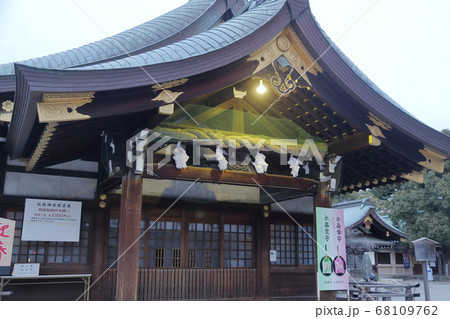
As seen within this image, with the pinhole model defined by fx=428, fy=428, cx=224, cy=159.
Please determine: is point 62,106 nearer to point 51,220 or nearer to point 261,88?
point 261,88

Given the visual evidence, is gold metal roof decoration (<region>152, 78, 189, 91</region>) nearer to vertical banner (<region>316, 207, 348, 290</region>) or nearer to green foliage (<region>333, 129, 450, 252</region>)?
vertical banner (<region>316, 207, 348, 290</region>)

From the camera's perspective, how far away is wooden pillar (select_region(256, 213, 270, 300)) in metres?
10.9

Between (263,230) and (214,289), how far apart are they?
6.55ft

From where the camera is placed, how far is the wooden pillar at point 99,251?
29.7ft

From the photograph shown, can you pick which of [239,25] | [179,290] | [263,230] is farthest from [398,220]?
[239,25]

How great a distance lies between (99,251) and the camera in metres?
9.23

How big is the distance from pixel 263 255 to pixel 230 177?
389 cm

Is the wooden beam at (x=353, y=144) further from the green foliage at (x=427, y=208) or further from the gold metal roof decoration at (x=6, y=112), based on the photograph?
the green foliage at (x=427, y=208)

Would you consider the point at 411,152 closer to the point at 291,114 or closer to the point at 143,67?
the point at 291,114

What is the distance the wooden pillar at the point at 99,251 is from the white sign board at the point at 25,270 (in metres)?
1.14

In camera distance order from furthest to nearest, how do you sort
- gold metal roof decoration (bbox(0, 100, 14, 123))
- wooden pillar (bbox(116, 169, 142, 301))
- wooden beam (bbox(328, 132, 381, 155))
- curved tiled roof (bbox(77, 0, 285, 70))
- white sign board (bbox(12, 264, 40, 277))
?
white sign board (bbox(12, 264, 40, 277)) < wooden beam (bbox(328, 132, 381, 155)) < gold metal roof decoration (bbox(0, 100, 14, 123)) < wooden pillar (bbox(116, 169, 142, 301)) < curved tiled roof (bbox(77, 0, 285, 70))

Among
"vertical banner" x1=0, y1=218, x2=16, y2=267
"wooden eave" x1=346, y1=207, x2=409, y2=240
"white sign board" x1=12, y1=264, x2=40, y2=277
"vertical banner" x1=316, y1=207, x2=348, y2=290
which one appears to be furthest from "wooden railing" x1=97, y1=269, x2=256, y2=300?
"wooden eave" x1=346, y1=207, x2=409, y2=240

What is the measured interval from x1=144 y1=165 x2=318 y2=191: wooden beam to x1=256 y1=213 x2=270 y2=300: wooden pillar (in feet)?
9.30

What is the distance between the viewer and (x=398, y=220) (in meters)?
33.5
